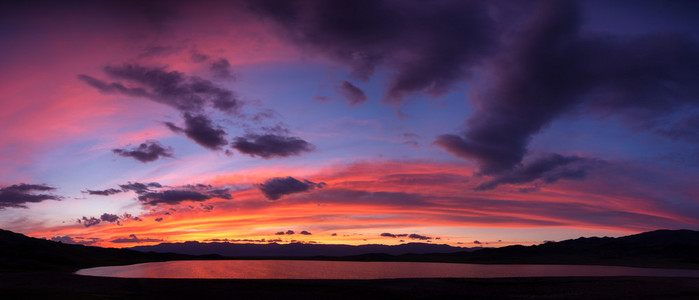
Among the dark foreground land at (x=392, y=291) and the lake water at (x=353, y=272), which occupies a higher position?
the dark foreground land at (x=392, y=291)

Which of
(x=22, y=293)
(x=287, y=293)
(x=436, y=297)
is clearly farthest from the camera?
(x=287, y=293)

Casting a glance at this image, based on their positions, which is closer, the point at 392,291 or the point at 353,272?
the point at 392,291

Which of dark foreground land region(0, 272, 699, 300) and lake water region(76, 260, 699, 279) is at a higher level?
dark foreground land region(0, 272, 699, 300)

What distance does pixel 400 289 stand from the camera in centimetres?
5769

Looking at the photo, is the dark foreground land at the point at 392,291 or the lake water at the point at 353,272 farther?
the lake water at the point at 353,272

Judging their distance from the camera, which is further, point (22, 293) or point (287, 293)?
point (287, 293)

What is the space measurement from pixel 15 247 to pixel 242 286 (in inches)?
5251

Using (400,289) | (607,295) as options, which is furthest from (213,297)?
(607,295)

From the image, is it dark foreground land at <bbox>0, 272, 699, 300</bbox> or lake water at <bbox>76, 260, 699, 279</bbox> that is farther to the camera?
lake water at <bbox>76, 260, 699, 279</bbox>

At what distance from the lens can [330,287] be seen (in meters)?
59.7

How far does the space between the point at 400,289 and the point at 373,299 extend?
946 centimetres

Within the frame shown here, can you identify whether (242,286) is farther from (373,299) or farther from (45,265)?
(45,265)

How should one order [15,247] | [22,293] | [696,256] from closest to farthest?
[22,293] < [15,247] < [696,256]

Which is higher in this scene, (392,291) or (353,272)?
(392,291)
